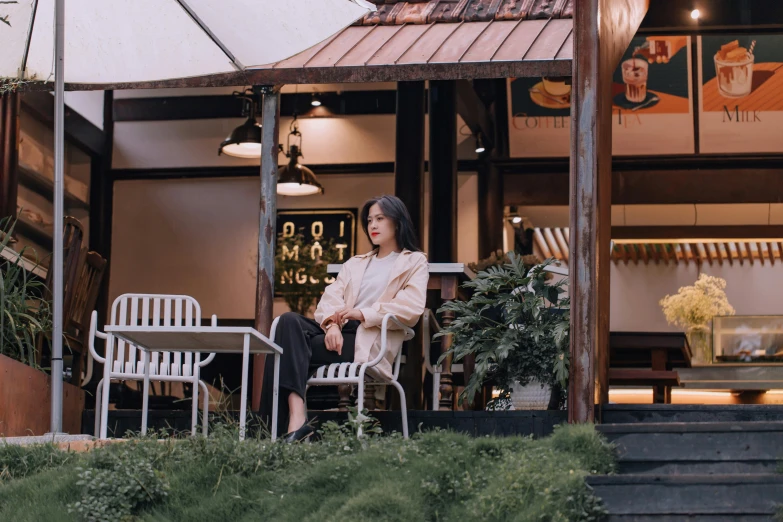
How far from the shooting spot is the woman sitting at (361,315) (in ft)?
17.4

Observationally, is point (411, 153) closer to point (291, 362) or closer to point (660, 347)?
point (660, 347)

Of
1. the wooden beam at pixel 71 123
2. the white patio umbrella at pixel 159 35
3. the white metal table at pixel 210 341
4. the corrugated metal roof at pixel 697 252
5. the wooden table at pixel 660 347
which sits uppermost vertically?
the wooden beam at pixel 71 123

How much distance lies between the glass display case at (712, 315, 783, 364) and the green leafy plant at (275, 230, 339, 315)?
285 centimetres

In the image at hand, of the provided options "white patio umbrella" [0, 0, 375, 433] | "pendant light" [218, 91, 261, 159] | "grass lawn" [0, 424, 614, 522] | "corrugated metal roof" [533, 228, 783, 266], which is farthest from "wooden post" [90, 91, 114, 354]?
"grass lawn" [0, 424, 614, 522]

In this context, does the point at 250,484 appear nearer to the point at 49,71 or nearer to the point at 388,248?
the point at 388,248

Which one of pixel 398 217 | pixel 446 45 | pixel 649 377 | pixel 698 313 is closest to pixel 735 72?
pixel 698 313

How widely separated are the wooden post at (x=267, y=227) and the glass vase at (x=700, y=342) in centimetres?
318

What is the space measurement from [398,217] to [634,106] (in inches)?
146

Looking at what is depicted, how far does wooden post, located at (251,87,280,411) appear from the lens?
6375mm

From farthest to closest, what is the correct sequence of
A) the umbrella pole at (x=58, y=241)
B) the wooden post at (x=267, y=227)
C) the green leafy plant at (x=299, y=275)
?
the green leafy plant at (x=299, y=275)
the wooden post at (x=267, y=227)
the umbrella pole at (x=58, y=241)

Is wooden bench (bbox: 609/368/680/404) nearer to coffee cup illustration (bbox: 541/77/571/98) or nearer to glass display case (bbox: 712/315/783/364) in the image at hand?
glass display case (bbox: 712/315/783/364)

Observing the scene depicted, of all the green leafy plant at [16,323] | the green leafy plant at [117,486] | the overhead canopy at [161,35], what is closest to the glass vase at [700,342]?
the overhead canopy at [161,35]

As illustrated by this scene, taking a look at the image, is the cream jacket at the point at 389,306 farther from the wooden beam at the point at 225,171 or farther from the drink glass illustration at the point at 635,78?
the wooden beam at the point at 225,171

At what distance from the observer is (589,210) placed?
17.1ft
